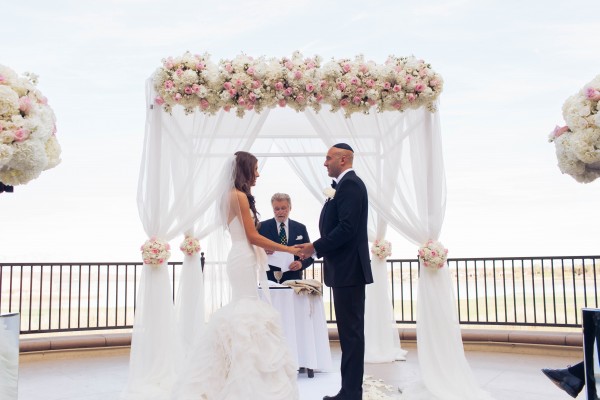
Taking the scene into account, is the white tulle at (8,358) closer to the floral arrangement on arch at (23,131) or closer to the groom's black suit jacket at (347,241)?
the floral arrangement on arch at (23,131)

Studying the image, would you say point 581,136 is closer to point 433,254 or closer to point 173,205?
point 433,254

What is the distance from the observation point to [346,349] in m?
4.25

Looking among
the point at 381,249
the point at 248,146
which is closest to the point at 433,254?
the point at 381,249

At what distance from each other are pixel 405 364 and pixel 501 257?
2402 mm

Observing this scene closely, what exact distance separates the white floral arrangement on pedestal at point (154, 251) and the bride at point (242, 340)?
1.20 meters

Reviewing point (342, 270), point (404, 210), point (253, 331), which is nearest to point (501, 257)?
point (404, 210)

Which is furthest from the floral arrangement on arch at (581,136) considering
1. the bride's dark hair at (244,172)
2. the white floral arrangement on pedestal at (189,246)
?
the white floral arrangement on pedestal at (189,246)

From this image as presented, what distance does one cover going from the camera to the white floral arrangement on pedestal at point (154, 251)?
5086mm

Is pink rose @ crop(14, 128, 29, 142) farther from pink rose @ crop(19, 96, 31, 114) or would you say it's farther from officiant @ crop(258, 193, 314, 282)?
officiant @ crop(258, 193, 314, 282)

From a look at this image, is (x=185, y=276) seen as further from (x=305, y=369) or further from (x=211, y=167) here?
(x=305, y=369)

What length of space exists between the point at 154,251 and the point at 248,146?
137cm

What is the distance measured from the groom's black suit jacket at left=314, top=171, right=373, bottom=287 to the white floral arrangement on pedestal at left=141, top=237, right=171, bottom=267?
164 centimetres

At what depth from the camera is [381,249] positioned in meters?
6.38

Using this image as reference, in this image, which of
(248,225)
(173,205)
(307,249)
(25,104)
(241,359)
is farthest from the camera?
(173,205)
